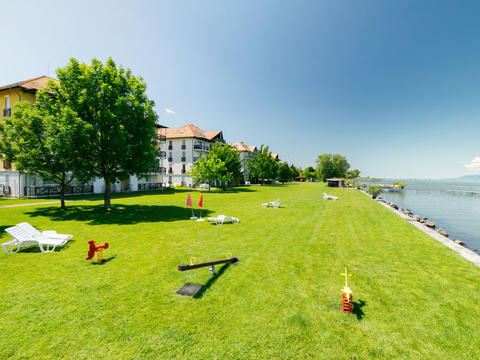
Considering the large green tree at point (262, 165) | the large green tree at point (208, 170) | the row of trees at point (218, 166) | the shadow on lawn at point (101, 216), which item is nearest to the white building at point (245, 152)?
the large green tree at point (262, 165)

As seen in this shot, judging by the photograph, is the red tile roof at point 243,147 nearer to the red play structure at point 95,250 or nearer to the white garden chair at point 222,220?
the white garden chair at point 222,220

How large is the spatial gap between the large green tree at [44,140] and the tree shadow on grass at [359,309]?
658 inches

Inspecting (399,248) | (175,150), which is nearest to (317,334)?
(399,248)

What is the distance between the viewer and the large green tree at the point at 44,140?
13477 millimetres

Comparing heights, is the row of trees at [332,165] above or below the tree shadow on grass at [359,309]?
above

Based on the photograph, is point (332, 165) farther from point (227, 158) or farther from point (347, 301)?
point (347, 301)

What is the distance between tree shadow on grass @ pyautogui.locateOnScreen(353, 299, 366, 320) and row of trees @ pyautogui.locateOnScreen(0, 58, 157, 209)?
15794mm

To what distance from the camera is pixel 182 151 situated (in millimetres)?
54500

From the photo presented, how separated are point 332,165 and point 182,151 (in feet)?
260

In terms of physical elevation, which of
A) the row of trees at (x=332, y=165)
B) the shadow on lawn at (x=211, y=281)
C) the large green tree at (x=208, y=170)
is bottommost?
the shadow on lawn at (x=211, y=281)

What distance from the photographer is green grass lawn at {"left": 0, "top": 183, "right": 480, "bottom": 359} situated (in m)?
3.80

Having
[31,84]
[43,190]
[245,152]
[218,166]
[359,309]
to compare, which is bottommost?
[359,309]

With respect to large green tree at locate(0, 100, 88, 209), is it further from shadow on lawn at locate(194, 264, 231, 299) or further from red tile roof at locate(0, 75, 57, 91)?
shadow on lawn at locate(194, 264, 231, 299)

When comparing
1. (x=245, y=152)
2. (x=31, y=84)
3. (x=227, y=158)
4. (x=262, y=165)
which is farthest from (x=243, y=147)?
(x=31, y=84)
